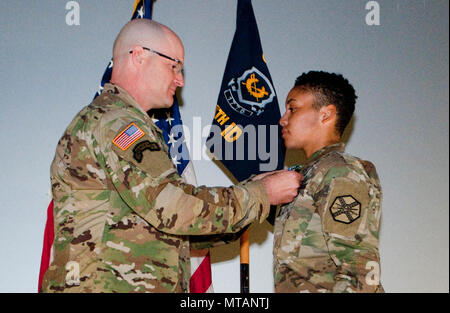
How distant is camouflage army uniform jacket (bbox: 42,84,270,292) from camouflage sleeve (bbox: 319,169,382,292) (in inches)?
8.9

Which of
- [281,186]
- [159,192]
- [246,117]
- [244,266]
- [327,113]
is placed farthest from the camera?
[246,117]

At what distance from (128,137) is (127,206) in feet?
0.77

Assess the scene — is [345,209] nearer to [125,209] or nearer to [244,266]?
[125,209]

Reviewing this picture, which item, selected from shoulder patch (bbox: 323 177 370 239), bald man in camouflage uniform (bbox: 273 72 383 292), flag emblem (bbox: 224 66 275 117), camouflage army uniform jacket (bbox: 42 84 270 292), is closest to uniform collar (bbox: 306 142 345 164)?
bald man in camouflage uniform (bbox: 273 72 383 292)

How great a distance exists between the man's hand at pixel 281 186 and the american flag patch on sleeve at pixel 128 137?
0.46 m

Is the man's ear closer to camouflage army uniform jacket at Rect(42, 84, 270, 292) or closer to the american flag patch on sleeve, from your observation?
camouflage army uniform jacket at Rect(42, 84, 270, 292)

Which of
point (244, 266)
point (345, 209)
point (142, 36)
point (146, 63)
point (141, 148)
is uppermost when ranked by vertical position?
point (142, 36)

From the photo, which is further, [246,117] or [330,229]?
[246,117]

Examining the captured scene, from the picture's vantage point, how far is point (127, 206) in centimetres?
170

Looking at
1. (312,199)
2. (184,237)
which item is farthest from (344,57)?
(184,237)

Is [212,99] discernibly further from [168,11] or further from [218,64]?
[168,11]

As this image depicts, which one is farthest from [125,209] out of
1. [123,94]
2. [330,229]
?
[330,229]

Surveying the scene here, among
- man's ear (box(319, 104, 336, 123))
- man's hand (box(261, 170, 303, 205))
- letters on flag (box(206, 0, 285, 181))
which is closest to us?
man's hand (box(261, 170, 303, 205))

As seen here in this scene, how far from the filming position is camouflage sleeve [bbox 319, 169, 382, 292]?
162cm
